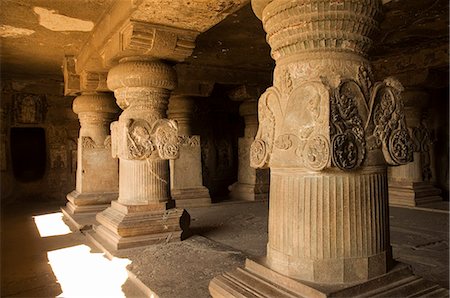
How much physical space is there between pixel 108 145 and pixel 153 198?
3.06m

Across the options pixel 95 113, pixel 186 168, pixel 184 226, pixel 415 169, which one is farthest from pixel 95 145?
pixel 415 169

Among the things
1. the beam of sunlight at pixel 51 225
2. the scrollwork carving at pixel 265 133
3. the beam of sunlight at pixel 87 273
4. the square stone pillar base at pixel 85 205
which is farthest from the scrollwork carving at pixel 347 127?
the square stone pillar base at pixel 85 205

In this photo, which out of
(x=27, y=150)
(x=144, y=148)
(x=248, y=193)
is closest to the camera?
(x=144, y=148)

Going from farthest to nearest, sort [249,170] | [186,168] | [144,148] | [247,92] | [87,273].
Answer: [249,170] < [247,92] < [186,168] < [144,148] < [87,273]

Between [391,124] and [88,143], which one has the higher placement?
[88,143]

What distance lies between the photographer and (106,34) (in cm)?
424

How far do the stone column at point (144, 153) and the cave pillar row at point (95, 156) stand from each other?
2.32 metres

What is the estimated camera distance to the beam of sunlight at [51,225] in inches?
210

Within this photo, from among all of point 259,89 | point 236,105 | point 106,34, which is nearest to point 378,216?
point 106,34

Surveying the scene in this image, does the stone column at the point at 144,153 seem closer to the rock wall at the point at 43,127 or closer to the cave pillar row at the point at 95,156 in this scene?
the cave pillar row at the point at 95,156

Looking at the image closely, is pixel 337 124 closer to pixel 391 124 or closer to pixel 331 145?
pixel 331 145

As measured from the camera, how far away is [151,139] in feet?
14.1

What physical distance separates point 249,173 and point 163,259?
5.05m

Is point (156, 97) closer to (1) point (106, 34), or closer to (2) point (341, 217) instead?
(1) point (106, 34)
